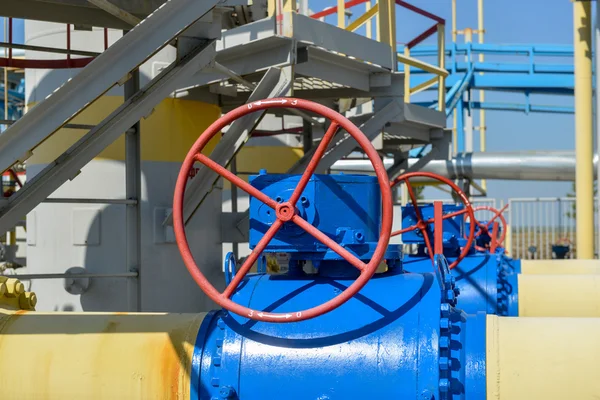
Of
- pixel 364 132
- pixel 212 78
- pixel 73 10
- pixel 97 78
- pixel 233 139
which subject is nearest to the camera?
pixel 97 78

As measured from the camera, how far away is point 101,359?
7.91 feet

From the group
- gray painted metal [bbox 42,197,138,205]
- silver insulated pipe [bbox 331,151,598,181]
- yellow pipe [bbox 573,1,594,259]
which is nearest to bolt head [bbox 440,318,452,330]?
gray painted metal [bbox 42,197,138,205]

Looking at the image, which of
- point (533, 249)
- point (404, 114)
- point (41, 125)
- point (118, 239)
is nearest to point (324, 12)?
point (404, 114)

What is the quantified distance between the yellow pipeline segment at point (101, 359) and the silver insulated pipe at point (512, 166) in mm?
7773

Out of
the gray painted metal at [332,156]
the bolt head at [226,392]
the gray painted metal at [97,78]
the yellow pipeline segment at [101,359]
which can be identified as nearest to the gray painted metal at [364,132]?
the gray painted metal at [332,156]

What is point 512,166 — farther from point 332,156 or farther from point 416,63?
point 332,156

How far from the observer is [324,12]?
6832 mm

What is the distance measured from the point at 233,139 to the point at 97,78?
1.54m

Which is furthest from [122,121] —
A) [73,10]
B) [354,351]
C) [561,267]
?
[561,267]

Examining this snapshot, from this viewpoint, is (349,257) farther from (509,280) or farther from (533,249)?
(533,249)

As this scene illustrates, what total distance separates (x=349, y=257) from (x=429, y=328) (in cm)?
31

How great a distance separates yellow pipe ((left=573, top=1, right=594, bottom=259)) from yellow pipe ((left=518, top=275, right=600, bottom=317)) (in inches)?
136

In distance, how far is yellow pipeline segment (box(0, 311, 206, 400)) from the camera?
238 centimetres

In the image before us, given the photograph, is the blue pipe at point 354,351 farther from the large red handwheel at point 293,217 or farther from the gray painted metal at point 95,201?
the gray painted metal at point 95,201
